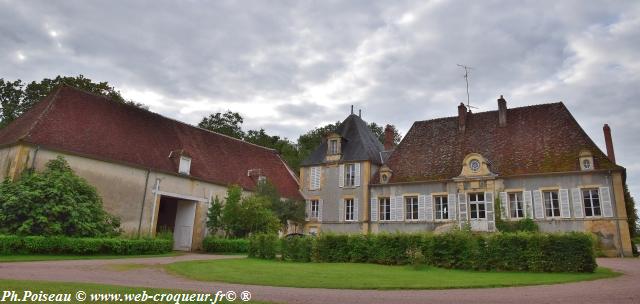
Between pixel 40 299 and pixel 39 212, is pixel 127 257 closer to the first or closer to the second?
pixel 39 212

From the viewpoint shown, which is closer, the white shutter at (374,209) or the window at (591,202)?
the window at (591,202)

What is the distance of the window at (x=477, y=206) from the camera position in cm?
2641

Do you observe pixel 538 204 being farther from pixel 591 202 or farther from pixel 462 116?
pixel 462 116

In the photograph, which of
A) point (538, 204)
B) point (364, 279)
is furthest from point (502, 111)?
point (364, 279)

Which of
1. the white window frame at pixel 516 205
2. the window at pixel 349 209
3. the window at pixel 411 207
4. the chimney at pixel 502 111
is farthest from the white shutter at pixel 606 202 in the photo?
the window at pixel 349 209

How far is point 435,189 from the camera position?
1114 inches

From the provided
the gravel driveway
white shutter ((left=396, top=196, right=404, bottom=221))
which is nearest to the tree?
white shutter ((left=396, top=196, right=404, bottom=221))

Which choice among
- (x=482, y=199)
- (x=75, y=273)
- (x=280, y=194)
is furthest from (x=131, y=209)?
(x=482, y=199)

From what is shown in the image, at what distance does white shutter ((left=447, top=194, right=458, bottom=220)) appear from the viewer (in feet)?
89.4

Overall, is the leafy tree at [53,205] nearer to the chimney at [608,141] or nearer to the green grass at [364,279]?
the green grass at [364,279]

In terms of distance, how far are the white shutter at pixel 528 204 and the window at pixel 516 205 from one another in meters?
0.27

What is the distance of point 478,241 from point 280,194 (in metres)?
18.5

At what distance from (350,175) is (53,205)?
1881 cm

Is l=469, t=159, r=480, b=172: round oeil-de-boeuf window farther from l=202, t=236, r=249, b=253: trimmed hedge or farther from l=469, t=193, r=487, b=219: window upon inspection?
l=202, t=236, r=249, b=253: trimmed hedge
